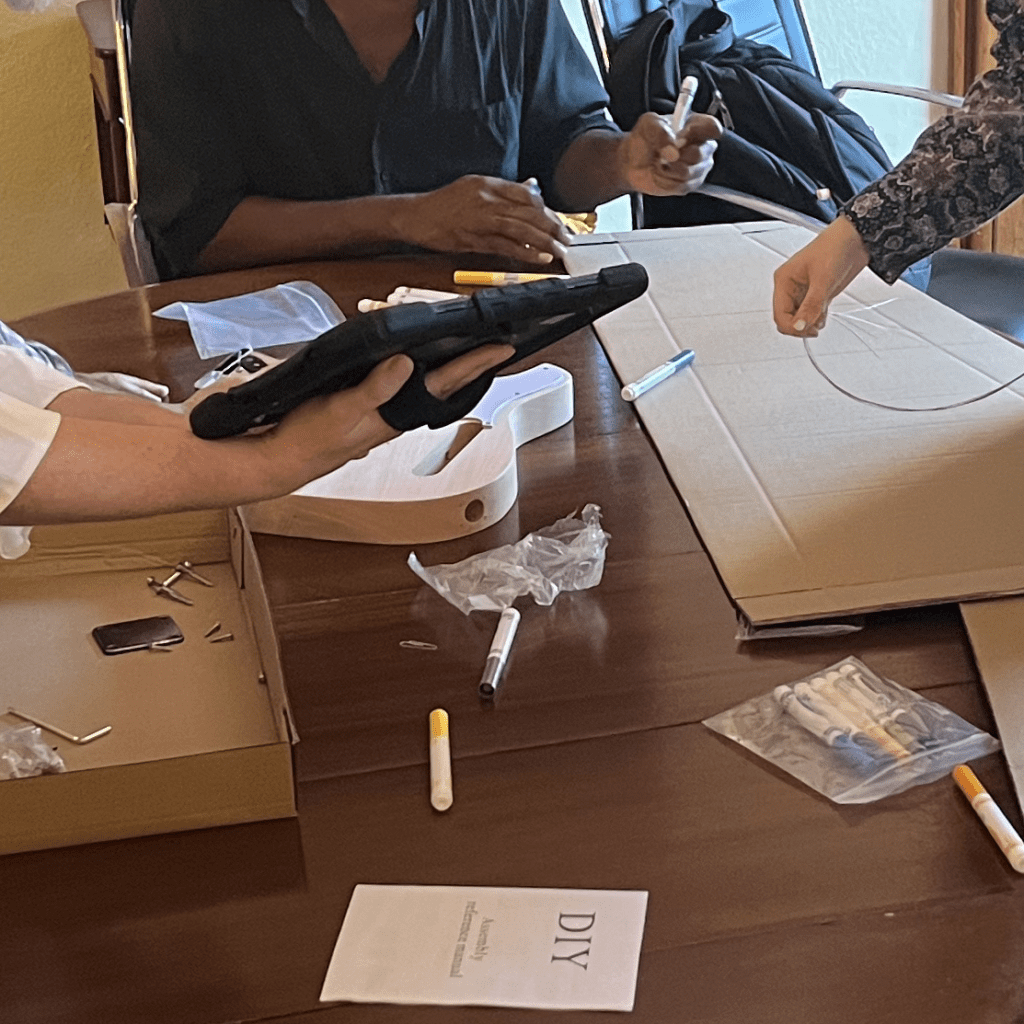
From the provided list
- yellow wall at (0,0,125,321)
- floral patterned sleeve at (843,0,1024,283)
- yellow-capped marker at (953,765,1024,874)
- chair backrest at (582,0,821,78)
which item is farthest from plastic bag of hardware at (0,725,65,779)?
yellow wall at (0,0,125,321)

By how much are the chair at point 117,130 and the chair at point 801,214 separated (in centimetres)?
80

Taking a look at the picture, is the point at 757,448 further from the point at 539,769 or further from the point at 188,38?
the point at 188,38

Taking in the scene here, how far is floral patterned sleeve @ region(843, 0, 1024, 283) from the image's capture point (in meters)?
1.12

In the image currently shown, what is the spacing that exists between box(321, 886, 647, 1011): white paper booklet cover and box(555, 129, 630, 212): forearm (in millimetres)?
1266

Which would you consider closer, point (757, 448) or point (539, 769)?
point (539, 769)

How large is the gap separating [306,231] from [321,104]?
0.24 meters

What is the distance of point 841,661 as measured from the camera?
2.79 feet

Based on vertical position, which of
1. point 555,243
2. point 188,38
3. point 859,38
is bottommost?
point 859,38

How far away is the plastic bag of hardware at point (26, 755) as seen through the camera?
78cm

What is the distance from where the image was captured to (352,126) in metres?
1.81

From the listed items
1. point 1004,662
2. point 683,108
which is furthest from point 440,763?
point 683,108

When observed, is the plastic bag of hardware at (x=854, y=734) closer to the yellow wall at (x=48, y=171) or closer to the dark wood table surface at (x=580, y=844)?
the dark wood table surface at (x=580, y=844)

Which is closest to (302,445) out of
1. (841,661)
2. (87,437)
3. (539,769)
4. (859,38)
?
(87,437)

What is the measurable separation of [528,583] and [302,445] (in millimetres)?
222
